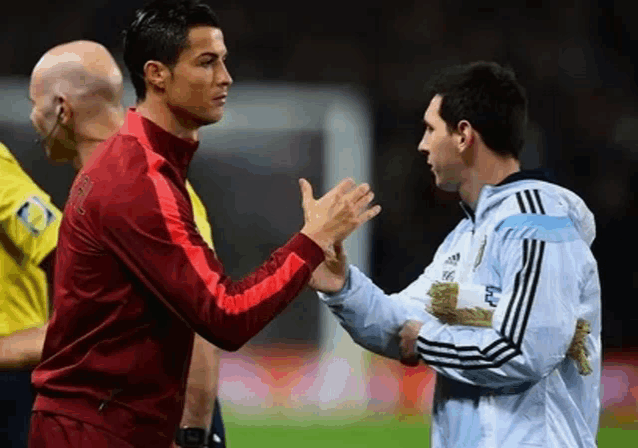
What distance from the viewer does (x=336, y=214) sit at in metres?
3.11

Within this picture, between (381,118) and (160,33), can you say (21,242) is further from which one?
(381,118)

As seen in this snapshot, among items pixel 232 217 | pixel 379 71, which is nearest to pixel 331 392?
pixel 232 217

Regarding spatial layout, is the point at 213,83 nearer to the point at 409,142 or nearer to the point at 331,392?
the point at 331,392

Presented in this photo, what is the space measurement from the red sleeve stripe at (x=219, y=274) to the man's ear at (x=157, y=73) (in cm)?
23

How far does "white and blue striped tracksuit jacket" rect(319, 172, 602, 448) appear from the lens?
3205 millimetres

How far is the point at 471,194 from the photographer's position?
350 centimetres

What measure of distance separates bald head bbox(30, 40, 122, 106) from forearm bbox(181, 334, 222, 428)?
71cm

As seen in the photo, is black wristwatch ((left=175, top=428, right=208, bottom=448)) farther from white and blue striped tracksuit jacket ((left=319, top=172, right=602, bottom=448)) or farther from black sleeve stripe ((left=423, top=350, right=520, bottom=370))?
black sleeve stripe ((left=423, top=350, right=520, bottom=370))

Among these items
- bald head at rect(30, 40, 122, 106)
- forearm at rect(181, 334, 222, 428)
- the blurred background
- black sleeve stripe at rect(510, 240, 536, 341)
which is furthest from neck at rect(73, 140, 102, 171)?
the blurred background

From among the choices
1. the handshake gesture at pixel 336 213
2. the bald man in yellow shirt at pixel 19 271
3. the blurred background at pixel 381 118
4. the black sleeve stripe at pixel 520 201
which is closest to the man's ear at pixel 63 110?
the bald man in yellow shirt at pixel 19 271

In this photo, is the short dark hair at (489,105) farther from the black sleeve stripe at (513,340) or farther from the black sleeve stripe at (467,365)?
the black sleeve stripe at (467,365)

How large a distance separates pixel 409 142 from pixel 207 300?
31.6 feet

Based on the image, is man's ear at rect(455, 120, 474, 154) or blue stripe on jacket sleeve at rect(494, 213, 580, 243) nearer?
blue stripe on jacket sleeve at rect(494, 213, 580, 243)

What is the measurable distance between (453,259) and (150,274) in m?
0.83
